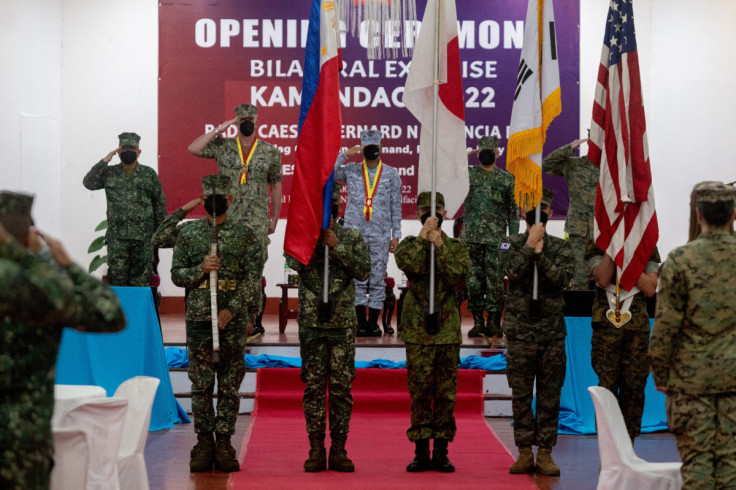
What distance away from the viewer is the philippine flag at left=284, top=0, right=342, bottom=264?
5742 millimetres

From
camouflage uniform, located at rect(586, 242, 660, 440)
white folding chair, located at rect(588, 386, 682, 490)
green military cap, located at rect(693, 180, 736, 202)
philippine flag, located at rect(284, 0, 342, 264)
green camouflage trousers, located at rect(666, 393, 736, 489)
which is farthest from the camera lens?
philippine flag, located at rect(284, 0, 342, 264)

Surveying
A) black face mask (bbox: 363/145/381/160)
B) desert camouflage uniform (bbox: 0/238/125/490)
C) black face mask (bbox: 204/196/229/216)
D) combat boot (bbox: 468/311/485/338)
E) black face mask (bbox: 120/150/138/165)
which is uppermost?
black face mask (bbox: 363/145/381/160)

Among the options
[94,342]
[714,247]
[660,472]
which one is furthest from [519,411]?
[94,342]

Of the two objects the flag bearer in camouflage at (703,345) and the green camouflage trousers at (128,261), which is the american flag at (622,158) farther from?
the green camouflage trousers at (128,261)

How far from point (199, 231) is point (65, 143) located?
22.5 feet

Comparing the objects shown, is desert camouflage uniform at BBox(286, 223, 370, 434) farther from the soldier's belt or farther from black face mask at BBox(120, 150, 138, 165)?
black face mask at BBox(120, 150, 138, 165)

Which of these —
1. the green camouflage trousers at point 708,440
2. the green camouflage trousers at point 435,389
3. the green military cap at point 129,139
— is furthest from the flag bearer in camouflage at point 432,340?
the green military cap at point 129,139

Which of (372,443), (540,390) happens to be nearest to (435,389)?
(540,390)

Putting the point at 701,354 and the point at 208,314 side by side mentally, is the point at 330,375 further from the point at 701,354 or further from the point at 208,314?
the point at 701,354

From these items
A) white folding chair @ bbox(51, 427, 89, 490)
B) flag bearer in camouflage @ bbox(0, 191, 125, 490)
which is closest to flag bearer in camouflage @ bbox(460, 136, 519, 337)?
white folding chair @ bbox(51, 427, 89, 490)

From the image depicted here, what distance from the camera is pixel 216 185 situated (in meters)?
5.61

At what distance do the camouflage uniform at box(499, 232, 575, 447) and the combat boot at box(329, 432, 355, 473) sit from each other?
3.48 ft

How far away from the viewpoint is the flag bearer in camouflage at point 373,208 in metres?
8.63

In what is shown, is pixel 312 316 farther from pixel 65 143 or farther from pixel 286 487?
pixel 65 143
